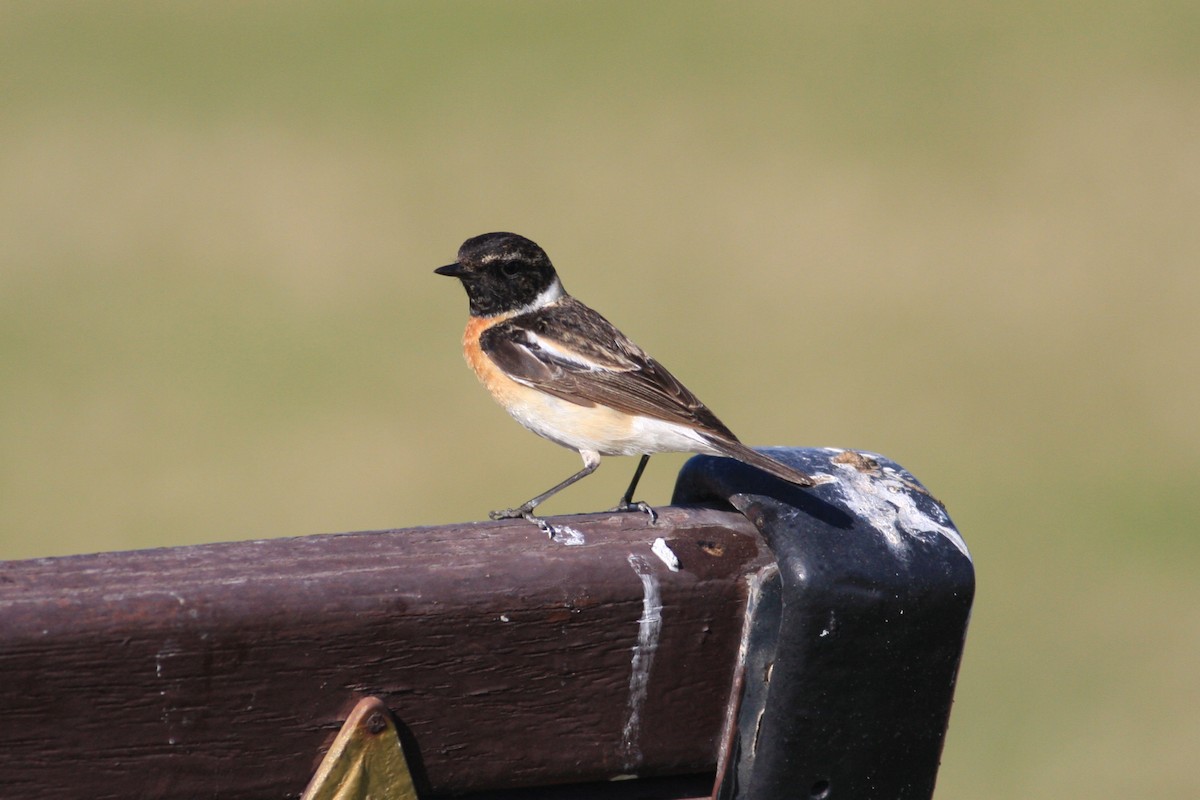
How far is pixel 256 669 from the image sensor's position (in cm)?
257

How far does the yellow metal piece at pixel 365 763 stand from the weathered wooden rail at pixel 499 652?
0.10ft

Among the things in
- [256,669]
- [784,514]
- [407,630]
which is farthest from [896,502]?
[256,669]

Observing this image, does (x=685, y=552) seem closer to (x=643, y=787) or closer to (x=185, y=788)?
(x=643, y=787)

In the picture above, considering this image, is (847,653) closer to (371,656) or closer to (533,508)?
(371,656)

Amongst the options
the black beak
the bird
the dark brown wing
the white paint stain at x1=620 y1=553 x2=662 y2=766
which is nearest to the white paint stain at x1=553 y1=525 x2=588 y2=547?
the white paint stain at x1=620 y1=553 x2=662 y2=766

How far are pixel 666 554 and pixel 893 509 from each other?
1.54 feet

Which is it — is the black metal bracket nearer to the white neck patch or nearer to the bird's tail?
the bird's tail

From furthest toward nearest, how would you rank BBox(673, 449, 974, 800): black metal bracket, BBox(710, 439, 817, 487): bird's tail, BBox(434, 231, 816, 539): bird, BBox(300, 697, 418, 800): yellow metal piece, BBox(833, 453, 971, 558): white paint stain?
BBox(434, 231, 816, 539): bird
BBox(710, 439, 817, 487): bird's tail
BBox(833, 453, 971, 558): white paint stain
BBox(673, 449, 974, 800): black metal bracket
BBox(300, 697, 418, 800): yellow metal piece

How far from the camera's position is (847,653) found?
284 centimetres

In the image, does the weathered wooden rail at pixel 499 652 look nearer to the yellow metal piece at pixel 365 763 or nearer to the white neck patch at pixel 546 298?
the yellow metal piece at pixel 365 763

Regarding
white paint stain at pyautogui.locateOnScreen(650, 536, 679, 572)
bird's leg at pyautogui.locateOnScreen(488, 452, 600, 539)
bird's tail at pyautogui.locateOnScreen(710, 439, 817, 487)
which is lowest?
bird's leg at pyautogui.locateOnScreen(488, 452, 600, 539)

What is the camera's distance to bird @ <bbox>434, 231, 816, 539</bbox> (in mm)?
5750

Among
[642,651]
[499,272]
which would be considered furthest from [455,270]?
[642,651]

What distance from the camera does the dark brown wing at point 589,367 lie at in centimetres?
575
